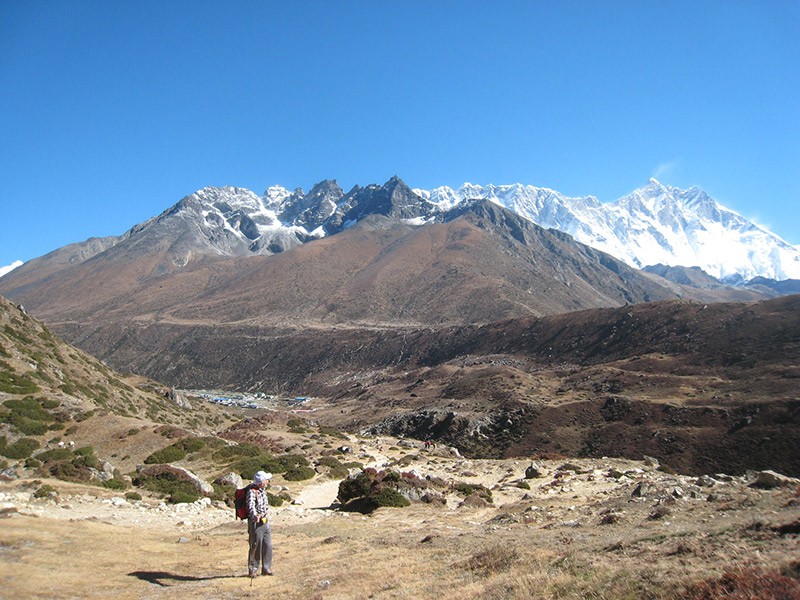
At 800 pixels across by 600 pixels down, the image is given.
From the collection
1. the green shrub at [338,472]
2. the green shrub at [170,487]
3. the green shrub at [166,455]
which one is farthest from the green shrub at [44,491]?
the green shrub at [338,472]

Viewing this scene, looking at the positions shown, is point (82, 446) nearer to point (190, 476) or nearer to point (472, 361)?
point (190, 476)

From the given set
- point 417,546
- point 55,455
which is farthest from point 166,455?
point 417,546

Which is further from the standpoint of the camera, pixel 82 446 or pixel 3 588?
pixel 82 446

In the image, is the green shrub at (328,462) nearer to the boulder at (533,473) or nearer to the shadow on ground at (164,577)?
the boulder at (533,473)

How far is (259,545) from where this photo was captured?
10.3 metres

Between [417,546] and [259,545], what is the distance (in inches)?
154

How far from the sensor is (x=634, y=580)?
732 cm

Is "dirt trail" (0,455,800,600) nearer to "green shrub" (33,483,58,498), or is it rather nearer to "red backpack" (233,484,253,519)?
"green shrub" (33,483,58,498)

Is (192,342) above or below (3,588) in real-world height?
above

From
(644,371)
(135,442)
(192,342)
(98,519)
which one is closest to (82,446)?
(135,442)

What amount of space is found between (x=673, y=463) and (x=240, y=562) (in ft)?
145

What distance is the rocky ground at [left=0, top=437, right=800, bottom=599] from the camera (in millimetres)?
7801

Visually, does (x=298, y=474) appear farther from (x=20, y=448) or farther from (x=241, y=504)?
(x=241, y=504)

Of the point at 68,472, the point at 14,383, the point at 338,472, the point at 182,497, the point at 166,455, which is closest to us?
the point at 182,497
